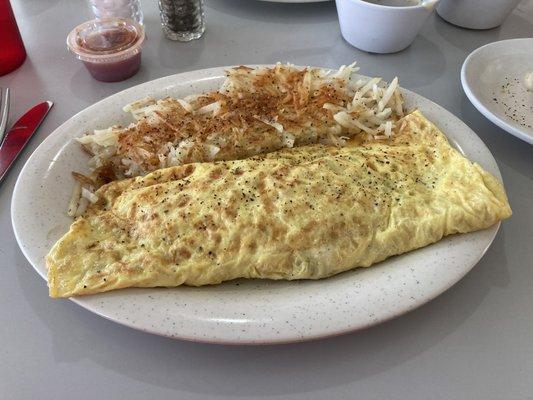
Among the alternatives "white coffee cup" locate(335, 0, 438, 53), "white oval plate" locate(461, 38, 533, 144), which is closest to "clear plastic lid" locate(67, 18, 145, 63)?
"white coffee cup" locate(335, 0, 438, 53)

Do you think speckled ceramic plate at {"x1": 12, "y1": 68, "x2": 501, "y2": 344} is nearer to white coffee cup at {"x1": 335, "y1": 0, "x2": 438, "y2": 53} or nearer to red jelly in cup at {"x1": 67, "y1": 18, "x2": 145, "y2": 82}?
red jelly in cup at {"x1": 67, "y1": 18, "x2": 145, "y2": 82}

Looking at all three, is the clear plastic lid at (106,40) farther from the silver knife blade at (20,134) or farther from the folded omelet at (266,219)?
the folded omelet at (266,219)

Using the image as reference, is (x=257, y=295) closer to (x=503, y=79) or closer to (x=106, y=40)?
(x=106, y=40)

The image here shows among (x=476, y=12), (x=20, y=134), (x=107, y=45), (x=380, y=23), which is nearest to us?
(x=20, y=134)

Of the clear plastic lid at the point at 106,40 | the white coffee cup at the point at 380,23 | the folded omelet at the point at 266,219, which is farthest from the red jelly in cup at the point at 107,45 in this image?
the white coffee cup at the point at 380,23

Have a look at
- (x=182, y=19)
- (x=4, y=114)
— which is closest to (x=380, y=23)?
(x=182, y=19)

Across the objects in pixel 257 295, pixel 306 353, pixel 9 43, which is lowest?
pixel 306 353
